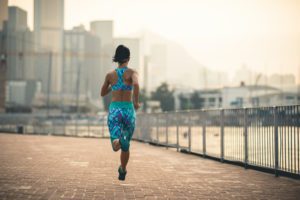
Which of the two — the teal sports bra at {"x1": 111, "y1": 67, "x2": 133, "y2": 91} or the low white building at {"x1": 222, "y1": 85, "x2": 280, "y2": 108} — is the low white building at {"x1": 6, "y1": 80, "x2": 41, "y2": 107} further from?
the teal sports bra at {"x1": 111, "y1": 67, "x2": 133, "y2": 91}

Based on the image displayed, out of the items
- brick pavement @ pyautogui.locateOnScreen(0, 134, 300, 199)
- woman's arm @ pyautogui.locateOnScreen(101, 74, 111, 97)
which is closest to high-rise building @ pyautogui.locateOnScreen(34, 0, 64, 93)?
brick pavement @ pyautogui.locateOnScreen(0, 134, 300, 199)

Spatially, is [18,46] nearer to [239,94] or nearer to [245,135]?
[239,94]

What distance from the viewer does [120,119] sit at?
695 cm

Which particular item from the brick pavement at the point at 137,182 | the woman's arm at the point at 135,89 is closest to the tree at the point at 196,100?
the brick pavement at the point at 137,182

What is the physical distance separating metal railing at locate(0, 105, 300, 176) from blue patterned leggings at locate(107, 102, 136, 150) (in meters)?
3.26

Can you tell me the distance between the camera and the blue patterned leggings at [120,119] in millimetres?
6939

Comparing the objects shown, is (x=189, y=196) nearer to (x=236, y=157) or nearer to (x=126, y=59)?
(x=126, y=59)

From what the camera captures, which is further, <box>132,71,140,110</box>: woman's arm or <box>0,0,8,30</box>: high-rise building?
<box>0,0,8,30</box>: high-rise building

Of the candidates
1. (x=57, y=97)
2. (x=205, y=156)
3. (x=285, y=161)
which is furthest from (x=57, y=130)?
(x=57, y=97)

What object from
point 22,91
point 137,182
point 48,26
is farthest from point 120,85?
point 48,26

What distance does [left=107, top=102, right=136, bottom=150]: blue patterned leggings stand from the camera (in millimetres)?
6939

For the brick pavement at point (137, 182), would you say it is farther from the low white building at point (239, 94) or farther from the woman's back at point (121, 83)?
the low white building at point (239, 94)

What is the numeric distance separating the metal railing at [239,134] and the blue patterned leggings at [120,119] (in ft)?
10.7

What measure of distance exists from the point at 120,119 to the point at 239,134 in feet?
16.7
